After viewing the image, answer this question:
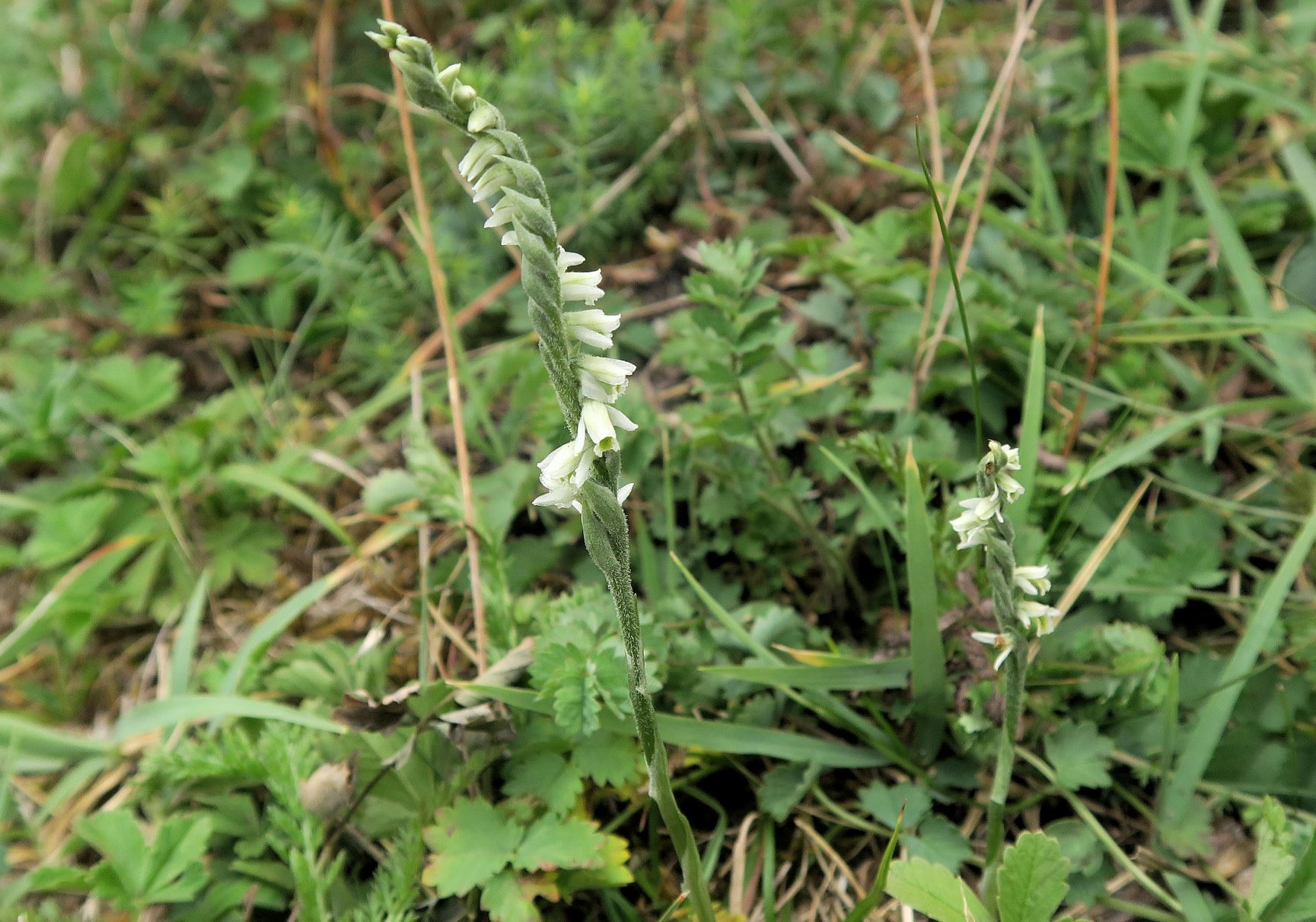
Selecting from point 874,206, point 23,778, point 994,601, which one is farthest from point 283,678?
point 874,206

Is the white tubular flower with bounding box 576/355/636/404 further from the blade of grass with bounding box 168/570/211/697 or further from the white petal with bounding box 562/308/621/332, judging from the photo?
the blade of grass with bounding box 168/570/211/697

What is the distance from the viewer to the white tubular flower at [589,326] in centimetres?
121

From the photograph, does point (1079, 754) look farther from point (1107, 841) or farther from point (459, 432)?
point (459, 432)

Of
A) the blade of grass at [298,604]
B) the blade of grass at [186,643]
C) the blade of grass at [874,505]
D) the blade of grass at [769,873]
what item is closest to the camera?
the blade of grass at [769,873]

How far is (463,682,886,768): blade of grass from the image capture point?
1.83 metres

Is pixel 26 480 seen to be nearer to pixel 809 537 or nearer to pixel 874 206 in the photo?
pixel 809 537

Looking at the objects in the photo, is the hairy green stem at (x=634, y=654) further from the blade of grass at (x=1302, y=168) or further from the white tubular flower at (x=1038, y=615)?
the blade of grass at (x=1302, y=168)

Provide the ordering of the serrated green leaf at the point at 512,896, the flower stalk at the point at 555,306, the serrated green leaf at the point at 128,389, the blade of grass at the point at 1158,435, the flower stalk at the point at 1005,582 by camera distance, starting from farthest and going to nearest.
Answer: the serrated green leaf at the point at 128,389 → the blade of grass at the point at 1158,435 → the serrated green leaf at the point at 512,896 → the flower stalk at the point at 1005,582 → the flower stalk at the point at 555,306

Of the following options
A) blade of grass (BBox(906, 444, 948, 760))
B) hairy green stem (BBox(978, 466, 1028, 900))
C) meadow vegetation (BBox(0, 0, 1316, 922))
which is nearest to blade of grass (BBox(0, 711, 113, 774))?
meadow vegetation (BBox(0, 0, 1316, 922))

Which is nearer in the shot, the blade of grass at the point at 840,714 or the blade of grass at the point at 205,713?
the blade of grass at the point at 840,714

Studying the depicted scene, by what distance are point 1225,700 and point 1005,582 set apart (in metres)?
0.73

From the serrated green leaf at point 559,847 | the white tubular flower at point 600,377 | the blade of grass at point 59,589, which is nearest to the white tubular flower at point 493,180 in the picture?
the white tubular flower at point 600,377

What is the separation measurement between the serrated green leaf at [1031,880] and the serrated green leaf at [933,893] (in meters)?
0.05

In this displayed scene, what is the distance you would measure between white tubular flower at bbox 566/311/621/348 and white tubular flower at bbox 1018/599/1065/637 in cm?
80
